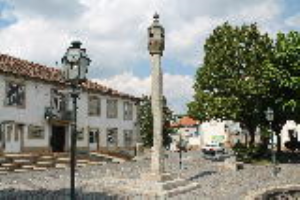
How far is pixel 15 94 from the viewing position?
37.3 m

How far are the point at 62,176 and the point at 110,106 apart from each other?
22.7 m

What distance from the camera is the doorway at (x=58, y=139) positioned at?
4275 cm

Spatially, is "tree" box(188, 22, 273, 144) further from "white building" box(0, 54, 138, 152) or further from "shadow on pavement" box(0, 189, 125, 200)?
"shadow on pavement" box(0, 189, 125, 200)

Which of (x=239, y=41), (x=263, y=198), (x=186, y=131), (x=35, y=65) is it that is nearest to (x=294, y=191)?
(x=263, y=198)

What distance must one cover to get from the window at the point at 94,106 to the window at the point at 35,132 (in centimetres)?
735

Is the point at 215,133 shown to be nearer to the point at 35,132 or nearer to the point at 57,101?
the point at 57,101

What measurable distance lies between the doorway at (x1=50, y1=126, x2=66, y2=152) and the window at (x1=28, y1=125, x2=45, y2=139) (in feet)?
5.76

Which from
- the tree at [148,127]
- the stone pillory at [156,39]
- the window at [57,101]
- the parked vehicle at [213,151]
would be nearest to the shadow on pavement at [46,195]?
the stone pillory at [156,39]

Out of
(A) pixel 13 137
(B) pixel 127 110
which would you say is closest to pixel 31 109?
(A) pixel 13 137

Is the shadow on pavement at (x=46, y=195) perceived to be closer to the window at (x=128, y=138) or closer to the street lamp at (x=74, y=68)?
the street lamp at (x=74, y=68)

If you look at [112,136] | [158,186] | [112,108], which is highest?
[112,108]

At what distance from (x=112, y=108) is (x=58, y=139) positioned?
8.96 meters

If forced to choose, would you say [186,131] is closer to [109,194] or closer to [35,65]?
[109,194]

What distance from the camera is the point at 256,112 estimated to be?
42.6 m
